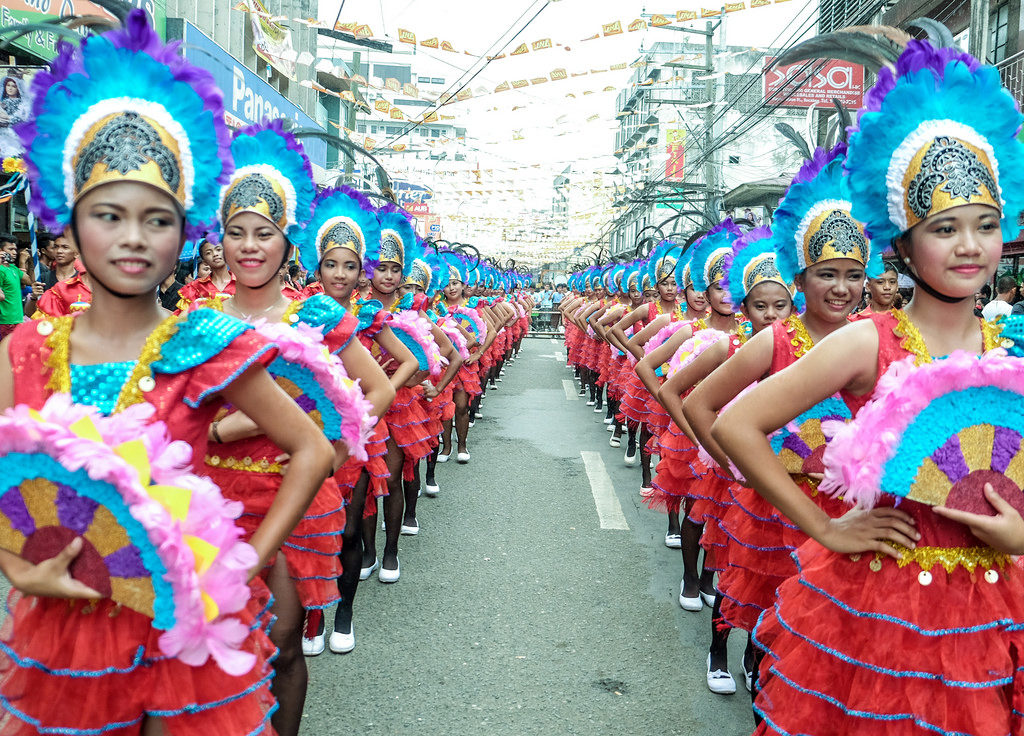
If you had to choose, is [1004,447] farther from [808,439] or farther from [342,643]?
[342,643]

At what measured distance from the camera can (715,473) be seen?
4637mm

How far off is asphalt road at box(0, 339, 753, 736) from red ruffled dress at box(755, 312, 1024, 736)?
1821mm

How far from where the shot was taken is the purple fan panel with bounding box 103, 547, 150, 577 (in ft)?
5.94

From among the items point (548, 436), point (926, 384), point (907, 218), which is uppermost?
point (907, 218)

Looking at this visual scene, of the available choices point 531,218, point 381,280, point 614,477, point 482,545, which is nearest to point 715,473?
point 482,545

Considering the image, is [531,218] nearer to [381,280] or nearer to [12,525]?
[381,280]

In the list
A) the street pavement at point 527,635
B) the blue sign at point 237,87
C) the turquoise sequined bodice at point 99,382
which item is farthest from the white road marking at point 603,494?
the blue sign at point 237,87

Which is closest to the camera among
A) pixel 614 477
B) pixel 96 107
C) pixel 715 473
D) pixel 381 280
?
pixel 96 107

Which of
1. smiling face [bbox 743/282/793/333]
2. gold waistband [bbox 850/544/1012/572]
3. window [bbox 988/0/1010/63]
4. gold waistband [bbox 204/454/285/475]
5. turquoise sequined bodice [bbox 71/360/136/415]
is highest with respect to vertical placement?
window [bbox 988/0/1010/63]

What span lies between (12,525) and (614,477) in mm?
7755

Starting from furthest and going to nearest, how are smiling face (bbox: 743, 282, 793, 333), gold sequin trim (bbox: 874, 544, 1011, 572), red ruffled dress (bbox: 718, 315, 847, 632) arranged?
smiling face (bbox: 743, 282, 793, 333) < red ruffled dress (bbox: 718, 315, 847, 632) < gold sequin trim (bbox: 874, 544, 1011, 572)

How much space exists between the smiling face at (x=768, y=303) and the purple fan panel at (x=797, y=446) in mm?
1414

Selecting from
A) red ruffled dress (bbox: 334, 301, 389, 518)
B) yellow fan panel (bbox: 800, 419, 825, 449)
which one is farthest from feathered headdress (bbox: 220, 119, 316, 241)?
yellow fan panel (bbox: 800, 419, 825, 449)

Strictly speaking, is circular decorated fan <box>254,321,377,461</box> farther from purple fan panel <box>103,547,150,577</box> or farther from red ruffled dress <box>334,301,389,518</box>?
red ruffled dress <box>334,301,389,518</box>
